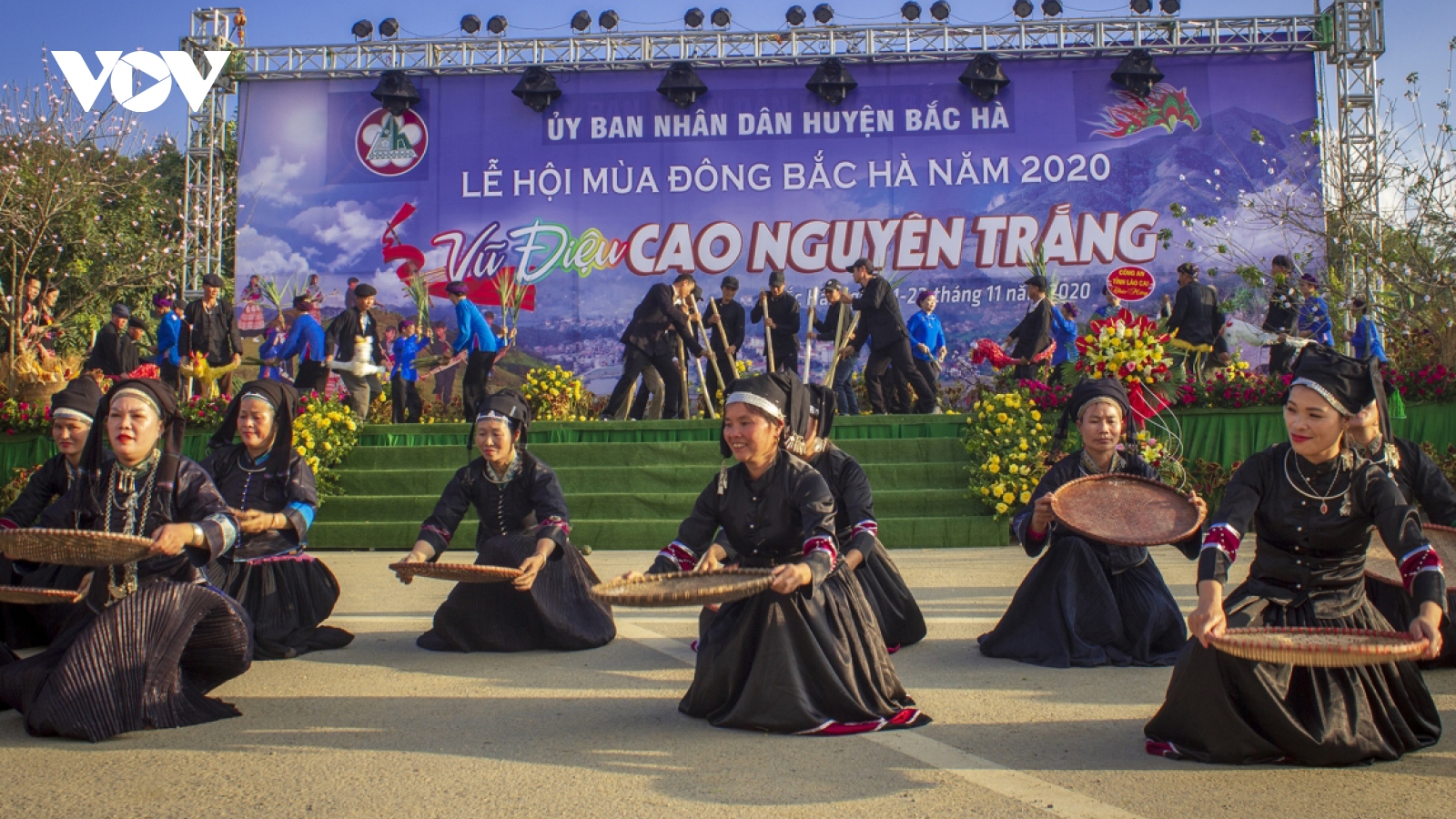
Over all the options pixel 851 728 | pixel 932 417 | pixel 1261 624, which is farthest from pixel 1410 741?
pixel 932 417

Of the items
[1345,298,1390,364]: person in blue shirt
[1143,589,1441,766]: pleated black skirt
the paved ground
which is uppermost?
[1345,298,1390,364]: person in blue shirt

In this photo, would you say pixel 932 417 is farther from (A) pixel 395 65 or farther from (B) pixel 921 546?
(A) pixel 395 65

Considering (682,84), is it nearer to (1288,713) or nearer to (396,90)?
(396,90)

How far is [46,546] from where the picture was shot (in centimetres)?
373

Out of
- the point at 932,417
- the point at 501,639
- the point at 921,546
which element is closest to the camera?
the point at 501,639

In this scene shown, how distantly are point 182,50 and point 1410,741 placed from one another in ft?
64.0

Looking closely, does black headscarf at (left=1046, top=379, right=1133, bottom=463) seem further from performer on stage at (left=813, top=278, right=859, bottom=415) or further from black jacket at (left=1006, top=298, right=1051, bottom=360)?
black jacket at (left=1006, top=298, right=1051, bottom=360)

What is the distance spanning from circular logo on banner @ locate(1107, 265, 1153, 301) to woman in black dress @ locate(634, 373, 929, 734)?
1433 cm

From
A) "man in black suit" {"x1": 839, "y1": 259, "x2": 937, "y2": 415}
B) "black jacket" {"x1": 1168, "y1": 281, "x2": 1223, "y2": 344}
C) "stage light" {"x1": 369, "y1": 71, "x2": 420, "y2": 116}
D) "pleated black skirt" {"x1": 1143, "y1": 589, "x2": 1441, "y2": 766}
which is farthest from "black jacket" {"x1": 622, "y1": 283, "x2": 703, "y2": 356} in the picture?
"pleated black skirt" {"x1": 1143, "y1": 589, "x2": 1441, "y2": 766}

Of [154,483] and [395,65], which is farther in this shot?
[395,65]

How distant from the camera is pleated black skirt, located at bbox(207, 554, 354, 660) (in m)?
5.63

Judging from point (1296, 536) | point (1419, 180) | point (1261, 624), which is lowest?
point (1261, 624)

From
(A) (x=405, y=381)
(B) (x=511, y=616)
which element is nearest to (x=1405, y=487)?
(B) (x=511, y=616)

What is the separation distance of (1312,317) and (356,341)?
34.9 feet
